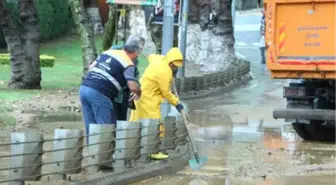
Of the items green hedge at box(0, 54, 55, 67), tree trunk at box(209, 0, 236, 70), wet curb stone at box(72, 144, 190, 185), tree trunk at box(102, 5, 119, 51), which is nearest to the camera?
wet curb stone at box(72, 144, 190, 185)

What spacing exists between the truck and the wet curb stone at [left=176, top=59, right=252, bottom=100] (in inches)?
279

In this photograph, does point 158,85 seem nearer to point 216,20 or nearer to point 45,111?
point 45,111

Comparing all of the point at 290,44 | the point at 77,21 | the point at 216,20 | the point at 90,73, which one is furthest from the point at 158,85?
the point at 216,20

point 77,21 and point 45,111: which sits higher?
point 77,21

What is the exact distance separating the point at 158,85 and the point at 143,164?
129cm

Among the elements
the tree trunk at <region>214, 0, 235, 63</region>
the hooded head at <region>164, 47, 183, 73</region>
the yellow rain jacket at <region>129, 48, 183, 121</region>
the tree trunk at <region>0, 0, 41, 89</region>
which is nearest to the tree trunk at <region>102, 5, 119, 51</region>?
the tree trunk at <region>0, 0, 41, 89</region>

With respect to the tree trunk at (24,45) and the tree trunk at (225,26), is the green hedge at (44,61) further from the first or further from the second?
the tree trunk at (24,45)

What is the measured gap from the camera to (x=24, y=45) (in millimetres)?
20625

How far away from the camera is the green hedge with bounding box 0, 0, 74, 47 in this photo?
1542 inches

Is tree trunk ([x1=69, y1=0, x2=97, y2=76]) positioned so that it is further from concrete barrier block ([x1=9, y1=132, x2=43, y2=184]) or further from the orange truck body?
concrete barrier block ([x1=9, y1=132, x2=43, y2=184])

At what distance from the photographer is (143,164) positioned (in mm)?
10430

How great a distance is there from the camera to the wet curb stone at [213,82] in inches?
858

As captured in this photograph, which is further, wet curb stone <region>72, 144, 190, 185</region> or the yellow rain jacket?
the yellow rain jacket

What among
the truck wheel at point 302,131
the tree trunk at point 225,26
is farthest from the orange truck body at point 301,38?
the tree trunk at point 225,26
